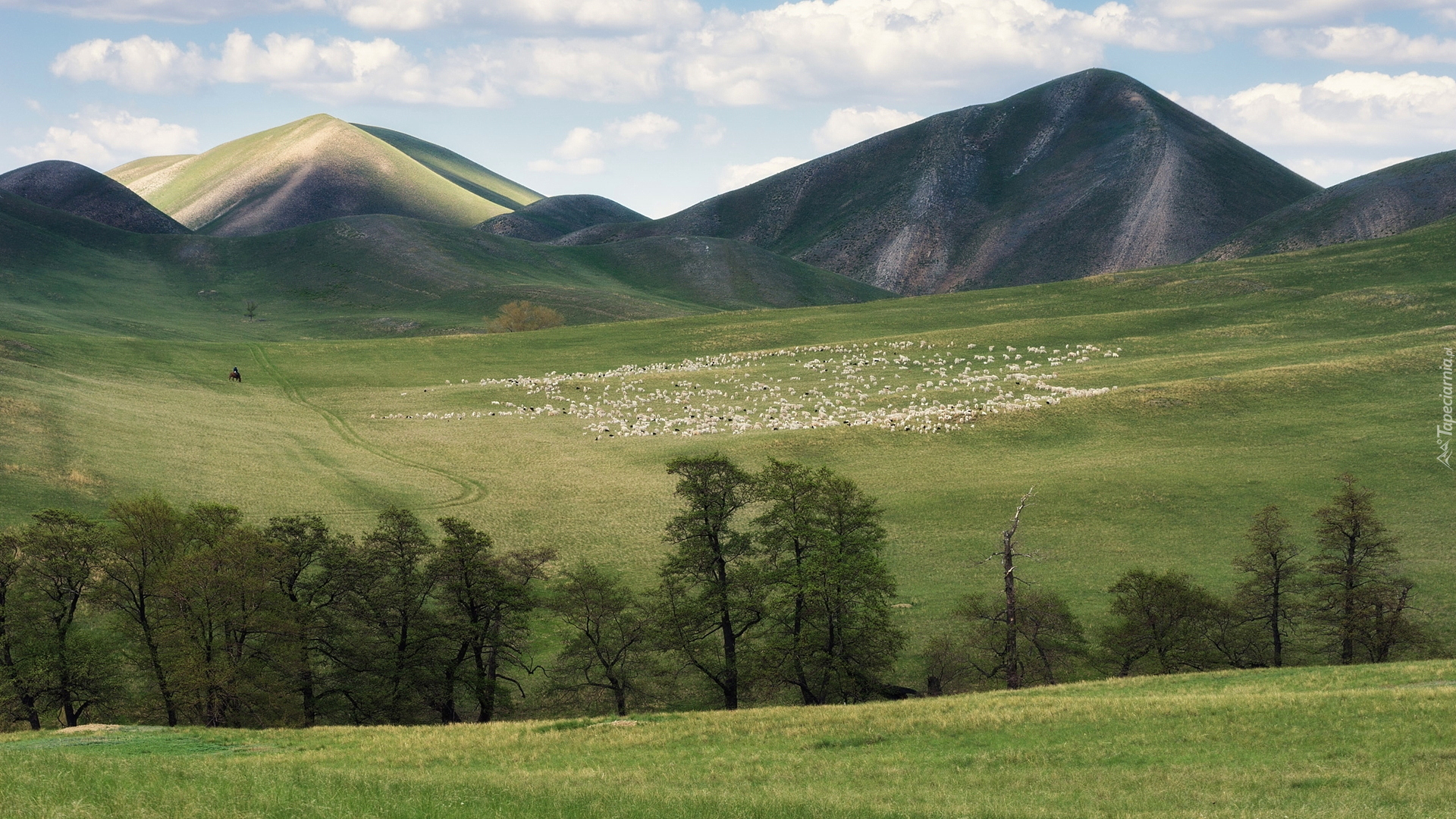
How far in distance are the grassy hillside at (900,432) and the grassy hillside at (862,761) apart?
1738 cm

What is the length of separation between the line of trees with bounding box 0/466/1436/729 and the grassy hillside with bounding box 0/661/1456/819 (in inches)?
276

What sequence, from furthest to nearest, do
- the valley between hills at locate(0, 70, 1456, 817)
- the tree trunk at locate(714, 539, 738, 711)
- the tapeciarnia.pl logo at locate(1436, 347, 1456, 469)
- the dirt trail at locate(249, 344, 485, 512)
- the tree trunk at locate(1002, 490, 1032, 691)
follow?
the dirt trail at locate(249, 344, 485, 512) < the tapeciarnia.pl logo at locate(1436, 347, 1456, 469) < the tree trunk at locate(714, 539, 738, 711) < the tree trunk at locate(1002, 490, 1032, 691) < the valley between hills at locate(0, 70, 1456, 817)

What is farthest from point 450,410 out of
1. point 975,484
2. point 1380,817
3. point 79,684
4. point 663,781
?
point 1380,817

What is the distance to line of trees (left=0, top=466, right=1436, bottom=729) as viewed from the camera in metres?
34.2

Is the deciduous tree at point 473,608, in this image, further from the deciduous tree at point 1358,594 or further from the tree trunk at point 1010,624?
the deciduous tree at point 1358,594

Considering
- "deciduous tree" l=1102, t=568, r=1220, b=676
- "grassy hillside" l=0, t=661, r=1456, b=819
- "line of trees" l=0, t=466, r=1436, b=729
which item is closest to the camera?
"grassy hillside" l=0, t=661, r=1456, b=819

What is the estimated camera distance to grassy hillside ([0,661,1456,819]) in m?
15.2

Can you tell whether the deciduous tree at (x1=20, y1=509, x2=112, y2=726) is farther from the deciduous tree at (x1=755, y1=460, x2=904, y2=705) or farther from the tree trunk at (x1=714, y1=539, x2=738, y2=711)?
the deciduous tree at (x1=755, y1=460, x2=904, y2=705)

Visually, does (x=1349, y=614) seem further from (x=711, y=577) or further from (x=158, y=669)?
(x=158, y=669)

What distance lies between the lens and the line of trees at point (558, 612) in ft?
112

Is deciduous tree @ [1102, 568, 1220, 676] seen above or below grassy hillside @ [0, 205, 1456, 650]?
below

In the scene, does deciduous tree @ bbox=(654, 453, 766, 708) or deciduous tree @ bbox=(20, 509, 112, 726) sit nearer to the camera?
deciduous tree @ bbox=(20, 509, 112, 726)

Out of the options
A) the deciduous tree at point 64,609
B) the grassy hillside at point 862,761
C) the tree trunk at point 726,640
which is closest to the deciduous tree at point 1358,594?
the grassy hillside at point 862,761

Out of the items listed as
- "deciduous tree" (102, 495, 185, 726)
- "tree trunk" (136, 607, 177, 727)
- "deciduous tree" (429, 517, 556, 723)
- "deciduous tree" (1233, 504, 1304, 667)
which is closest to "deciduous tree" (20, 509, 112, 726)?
"deciduous tree" (102, 495, 185, 726)
